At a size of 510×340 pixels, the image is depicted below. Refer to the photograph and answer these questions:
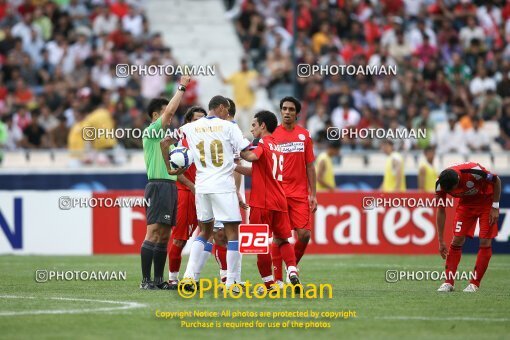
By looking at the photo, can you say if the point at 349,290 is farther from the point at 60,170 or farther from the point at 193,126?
the point at 60,170

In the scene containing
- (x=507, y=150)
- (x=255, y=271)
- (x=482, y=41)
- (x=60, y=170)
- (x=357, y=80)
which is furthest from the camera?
(x=482, y=41)

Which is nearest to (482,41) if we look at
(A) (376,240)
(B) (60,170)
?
(A) (376,240)

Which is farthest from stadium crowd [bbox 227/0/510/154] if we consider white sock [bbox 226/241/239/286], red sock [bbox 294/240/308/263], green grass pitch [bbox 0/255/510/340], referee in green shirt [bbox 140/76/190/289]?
white sock [bbox 226/241/239/286]

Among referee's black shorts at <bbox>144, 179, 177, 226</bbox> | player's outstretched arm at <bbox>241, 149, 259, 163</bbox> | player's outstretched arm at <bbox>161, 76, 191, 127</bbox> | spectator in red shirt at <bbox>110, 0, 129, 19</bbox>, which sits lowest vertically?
referee's black shorts at <bbox>144, 179, 177, 226</bbox>

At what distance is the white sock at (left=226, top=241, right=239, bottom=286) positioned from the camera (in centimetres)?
1424

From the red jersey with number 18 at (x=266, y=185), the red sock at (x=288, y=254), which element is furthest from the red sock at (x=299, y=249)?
the red jersey with number 18 at (x=266, y=185)

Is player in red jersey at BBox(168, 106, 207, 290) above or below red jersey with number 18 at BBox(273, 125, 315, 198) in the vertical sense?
below

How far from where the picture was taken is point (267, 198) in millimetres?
14586

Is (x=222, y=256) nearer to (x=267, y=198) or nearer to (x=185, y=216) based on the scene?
(x=185, y=216)

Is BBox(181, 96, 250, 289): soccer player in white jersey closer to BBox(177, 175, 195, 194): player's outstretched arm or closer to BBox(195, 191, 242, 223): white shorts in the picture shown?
BBox(195, 191, 242, 223): white shorts

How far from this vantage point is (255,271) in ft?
60.4

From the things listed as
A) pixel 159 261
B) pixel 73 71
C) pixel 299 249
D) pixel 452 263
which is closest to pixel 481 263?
pixel 452 263

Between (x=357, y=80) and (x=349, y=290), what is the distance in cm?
1403

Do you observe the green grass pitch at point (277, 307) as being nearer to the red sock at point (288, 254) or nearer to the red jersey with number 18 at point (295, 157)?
the red sock at point (288, 254)
